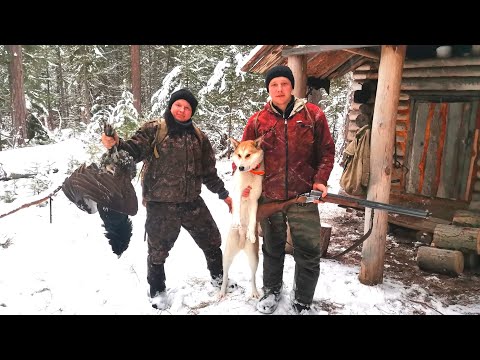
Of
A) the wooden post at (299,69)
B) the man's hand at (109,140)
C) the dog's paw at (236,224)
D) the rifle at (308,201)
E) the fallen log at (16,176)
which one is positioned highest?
the wooden post at (299,69)

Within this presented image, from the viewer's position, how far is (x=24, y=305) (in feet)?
12.9

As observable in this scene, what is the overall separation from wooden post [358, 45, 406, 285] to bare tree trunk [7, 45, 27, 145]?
1632 cm

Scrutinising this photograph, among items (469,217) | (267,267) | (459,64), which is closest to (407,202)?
(469,217)

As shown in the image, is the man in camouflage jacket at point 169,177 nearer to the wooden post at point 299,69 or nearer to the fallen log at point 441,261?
the wooden post at point 299,69

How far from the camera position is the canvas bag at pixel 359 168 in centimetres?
464

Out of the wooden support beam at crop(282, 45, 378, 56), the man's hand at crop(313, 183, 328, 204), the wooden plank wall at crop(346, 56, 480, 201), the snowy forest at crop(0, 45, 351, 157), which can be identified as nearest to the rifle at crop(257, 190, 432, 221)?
the man's hand at crop(313, 183, 328, 204)

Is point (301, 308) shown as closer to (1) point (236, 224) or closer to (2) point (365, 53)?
(1) point (236, 224)

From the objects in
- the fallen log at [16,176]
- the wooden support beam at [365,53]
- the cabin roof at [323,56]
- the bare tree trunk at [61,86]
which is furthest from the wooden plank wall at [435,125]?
the bare tree trunk at [61,86]

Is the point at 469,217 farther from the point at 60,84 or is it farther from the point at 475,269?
the point at 60,84

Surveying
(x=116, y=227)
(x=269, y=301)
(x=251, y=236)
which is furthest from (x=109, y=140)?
(x=269, y=301)

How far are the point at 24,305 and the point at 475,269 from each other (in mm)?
6736

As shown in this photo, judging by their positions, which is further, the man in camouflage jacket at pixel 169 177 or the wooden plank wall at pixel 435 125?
the wooden plank wall at pixel 435 125

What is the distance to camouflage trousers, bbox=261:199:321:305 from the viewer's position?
3611mm

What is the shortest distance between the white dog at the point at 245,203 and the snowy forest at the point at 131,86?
20.1 ft
